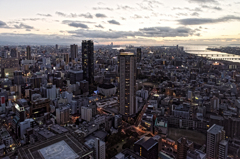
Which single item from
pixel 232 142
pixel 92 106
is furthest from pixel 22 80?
pixel 232 142

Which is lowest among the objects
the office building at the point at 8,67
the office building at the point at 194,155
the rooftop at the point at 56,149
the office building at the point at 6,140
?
the office building at the point at 6,140

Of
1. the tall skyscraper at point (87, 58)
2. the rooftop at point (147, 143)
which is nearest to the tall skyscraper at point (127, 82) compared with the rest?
the rooftop at point (147, 143)

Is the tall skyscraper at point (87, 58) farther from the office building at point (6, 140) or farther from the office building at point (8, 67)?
the office building at point (6, 140)

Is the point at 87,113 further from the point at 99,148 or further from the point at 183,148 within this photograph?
the point at 183,148

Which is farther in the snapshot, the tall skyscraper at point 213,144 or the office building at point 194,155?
the tall skyscraper at point 213,144

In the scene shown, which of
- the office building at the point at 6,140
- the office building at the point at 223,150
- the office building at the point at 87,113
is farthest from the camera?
the office building at the point at 87,113

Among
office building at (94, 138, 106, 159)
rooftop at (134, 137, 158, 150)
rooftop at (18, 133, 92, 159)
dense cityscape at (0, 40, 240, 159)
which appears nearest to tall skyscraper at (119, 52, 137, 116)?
dense cityscape at (0, 40, 240, 159)

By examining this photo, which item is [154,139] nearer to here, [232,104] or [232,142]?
[232,142]
